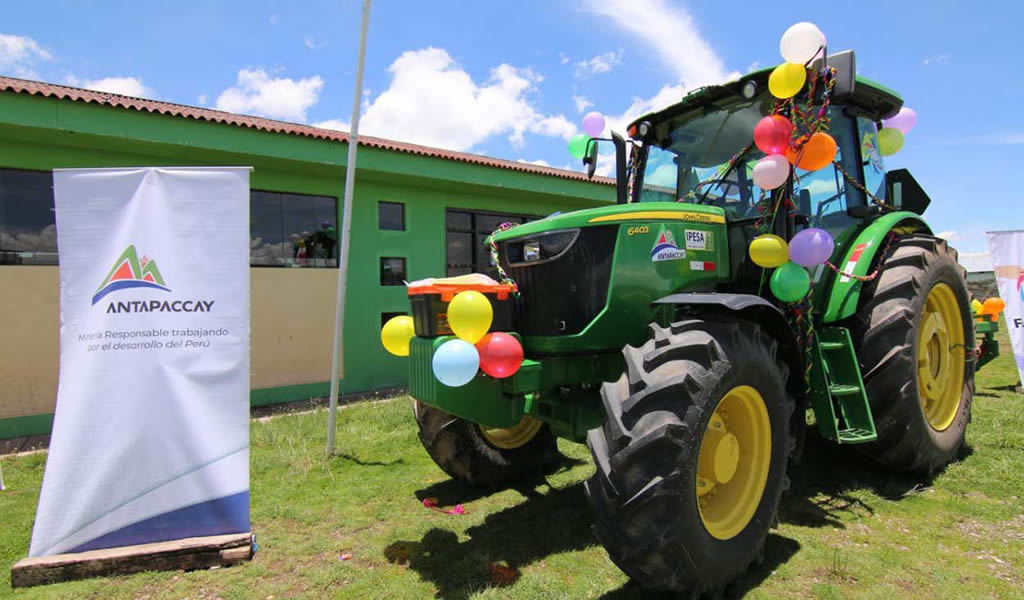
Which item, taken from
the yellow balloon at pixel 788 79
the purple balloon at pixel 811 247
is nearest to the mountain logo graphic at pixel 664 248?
the purple balloon at pixel 811 247

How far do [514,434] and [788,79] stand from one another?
298 cm

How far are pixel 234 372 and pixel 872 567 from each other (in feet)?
12.3

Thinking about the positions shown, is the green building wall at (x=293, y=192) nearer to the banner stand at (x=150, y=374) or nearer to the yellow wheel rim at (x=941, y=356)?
the banner stand at (x=150, y=374)

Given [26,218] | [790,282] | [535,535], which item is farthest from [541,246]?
[26,218]

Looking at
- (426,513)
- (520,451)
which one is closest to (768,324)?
(520,451)

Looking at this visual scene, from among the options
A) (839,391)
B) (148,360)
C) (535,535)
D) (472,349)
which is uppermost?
(472,349)

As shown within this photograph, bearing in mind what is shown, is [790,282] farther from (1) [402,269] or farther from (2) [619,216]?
(1) [402,269]

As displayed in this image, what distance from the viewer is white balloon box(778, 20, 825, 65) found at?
3.38 m

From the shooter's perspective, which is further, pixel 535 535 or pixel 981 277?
pixel 981 277

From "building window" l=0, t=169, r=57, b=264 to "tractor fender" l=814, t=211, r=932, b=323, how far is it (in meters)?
7.89

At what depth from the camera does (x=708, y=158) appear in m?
4.08

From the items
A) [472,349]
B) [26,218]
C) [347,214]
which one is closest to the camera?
[472,349]

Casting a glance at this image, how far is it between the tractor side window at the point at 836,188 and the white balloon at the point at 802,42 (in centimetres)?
80

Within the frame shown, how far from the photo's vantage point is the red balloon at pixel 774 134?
3250mm
